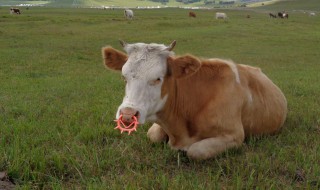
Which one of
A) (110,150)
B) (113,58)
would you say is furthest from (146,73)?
(110,150)

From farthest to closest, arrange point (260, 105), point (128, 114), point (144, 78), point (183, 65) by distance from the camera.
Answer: point (260, 105) < point (183, 65) < point (144, 78) < point (128, 114)

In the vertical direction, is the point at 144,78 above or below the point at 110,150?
above

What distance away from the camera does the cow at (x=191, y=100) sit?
4.69m

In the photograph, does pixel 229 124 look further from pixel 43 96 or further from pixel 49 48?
pixel 49 48

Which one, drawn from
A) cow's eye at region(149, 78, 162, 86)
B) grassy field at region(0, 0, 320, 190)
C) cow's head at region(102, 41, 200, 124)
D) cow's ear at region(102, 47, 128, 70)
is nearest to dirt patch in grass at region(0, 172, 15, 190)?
grassy field at region(0, 0, 320, 190)

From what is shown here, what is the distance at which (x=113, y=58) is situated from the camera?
5.30 metres

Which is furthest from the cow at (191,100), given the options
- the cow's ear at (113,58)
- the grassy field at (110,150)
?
the grassy field at (110,150)

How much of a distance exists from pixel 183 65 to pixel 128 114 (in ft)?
3.81

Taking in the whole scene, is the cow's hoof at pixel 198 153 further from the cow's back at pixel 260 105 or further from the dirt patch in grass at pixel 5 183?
the dirt patch in grass at pixel 5 183

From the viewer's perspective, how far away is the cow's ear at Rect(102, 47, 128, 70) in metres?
5.24

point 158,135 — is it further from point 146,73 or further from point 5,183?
point 5,183

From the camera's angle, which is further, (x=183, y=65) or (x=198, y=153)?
(x=183, y=65)

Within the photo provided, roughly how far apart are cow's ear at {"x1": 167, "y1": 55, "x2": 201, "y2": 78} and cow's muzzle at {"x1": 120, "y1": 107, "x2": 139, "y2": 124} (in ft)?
3.21

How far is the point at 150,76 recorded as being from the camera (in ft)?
15.3
